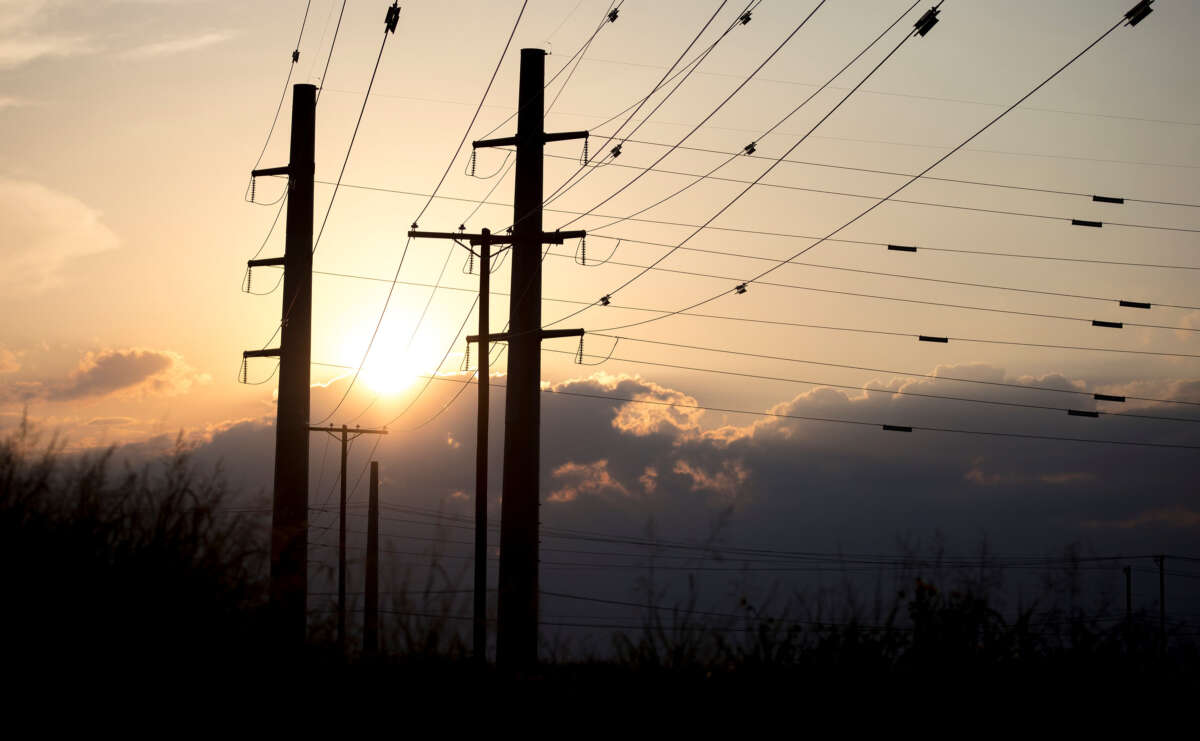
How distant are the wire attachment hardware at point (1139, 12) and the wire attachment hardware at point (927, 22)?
1.88 metres

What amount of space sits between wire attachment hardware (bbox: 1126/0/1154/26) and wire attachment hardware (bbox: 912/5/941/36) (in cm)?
188

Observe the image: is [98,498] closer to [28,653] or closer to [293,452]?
[28,653]

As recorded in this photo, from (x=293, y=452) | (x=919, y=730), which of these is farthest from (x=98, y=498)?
(x=293, y=452)

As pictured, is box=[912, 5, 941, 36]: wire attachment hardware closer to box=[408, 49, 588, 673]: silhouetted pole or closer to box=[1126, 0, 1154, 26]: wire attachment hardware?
box=[1126, 0, 1154, 26]: wire attachment hardware

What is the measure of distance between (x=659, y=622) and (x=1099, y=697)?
267 cm

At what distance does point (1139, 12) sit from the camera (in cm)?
1177

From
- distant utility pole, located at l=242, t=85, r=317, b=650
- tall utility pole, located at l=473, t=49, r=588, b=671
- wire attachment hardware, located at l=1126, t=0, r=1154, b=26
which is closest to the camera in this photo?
wire attachment hardware, located at l=1126, t=0, r=1154, b=26

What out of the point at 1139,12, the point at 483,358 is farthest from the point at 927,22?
the point at 483,358

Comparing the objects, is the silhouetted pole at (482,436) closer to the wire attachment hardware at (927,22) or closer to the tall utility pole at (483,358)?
the tall utility pole at (483,358)

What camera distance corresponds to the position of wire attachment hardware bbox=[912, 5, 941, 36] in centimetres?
1249

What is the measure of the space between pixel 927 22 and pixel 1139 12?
205 centimetres

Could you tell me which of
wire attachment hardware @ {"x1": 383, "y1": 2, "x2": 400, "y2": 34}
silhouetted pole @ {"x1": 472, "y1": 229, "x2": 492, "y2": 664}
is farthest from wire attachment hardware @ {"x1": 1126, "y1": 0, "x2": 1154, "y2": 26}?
silhouetted pole @ {"x1": 472, "y1": 229, "x2": 492, "y2": 664}

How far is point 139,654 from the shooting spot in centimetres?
623

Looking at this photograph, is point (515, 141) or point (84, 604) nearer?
point (84, 604)
